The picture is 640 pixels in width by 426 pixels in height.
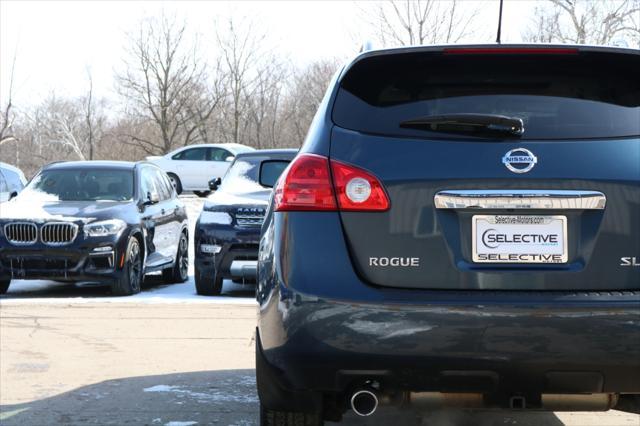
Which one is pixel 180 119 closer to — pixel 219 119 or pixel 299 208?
pixel 219 119

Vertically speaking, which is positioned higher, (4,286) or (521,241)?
(521,241)

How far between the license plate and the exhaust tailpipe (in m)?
0.62

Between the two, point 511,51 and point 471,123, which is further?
point 511,51

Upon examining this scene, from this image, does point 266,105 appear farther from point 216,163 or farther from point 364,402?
point 364,402

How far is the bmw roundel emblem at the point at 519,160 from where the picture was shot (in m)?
3.46

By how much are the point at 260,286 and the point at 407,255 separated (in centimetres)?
73

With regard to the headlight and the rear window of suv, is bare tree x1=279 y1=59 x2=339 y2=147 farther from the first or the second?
the rear window of suv

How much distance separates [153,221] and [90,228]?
52.9 inches

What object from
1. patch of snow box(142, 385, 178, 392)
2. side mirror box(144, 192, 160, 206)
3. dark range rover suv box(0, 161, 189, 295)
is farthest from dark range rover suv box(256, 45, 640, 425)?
side mirror box(144, 192, 160, 206)

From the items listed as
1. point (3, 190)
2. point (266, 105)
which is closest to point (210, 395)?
point (3, 190)

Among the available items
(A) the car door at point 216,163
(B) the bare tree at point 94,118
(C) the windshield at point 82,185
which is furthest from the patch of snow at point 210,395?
(B) the bare tree at point 94,118

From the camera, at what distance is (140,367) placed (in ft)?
22.5

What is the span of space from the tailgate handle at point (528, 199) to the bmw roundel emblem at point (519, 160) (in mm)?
82

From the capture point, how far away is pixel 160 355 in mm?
7281
